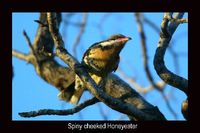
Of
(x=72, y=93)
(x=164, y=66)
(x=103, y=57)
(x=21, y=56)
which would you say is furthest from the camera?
(x=21, y=56)

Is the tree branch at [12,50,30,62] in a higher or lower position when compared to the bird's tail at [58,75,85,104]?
higher

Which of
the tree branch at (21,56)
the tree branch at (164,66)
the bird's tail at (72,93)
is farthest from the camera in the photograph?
the tree branch at (21,56)

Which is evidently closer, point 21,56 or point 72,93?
point 72,93

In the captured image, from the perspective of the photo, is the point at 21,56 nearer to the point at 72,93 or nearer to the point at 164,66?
the point at 72,93

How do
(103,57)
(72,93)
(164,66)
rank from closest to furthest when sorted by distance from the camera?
1. (164,66)
2. (103,57)
3. (72,93)

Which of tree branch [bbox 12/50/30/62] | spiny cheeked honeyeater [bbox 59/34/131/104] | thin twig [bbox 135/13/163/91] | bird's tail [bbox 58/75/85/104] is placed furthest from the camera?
tree branch [bbox 12/50/30/62]

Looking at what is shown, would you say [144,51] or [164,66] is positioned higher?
[144,51]

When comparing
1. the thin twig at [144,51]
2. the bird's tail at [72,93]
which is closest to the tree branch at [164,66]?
the thin twig at [144,51]

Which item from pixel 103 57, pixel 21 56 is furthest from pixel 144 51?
pixel 21 56

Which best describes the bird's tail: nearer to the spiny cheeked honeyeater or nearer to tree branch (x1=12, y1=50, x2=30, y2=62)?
the spiny cheeked honeyeater

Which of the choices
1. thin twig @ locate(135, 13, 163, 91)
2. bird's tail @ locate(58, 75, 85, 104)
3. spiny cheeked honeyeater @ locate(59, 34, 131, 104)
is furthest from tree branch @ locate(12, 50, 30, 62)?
thin twig @ locate(135, 13, 163, 91)

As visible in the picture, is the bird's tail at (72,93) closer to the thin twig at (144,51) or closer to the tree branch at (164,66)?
the thin twig at (144,51)

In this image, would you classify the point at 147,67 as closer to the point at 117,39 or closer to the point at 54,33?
the point at 117,39
